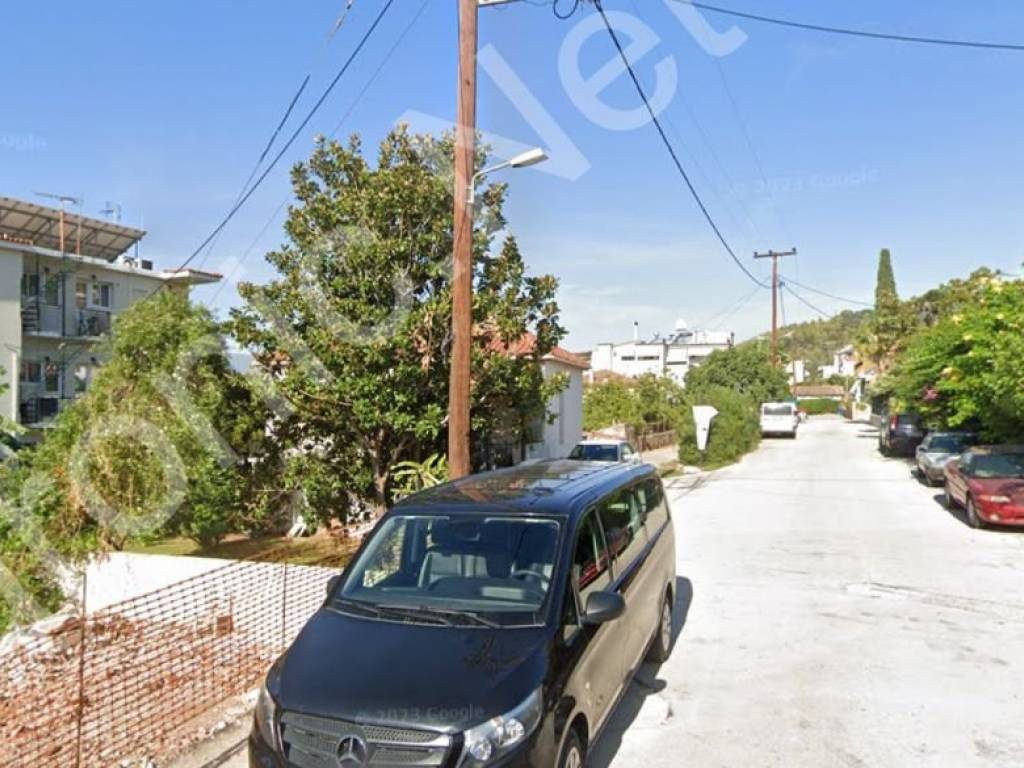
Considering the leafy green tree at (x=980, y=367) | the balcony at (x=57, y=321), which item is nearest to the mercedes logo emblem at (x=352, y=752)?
the leafy green tree at (x=980, y=367)

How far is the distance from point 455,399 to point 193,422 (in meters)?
5.67

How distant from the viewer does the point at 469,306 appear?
334 inches

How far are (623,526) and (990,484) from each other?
1055 cm

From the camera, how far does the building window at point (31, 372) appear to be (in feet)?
86.3

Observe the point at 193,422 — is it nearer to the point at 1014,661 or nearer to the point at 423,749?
the point at 423,749

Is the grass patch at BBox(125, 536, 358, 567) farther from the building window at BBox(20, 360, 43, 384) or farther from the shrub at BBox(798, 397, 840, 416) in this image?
the shrub at BBox(798, 397, 840, 416)

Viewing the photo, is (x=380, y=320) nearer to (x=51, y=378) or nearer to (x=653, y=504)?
(x=653, y=504)

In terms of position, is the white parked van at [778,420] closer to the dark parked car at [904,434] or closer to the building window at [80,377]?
the dark parked car at [904,434]

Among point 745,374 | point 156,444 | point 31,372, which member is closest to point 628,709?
point 156,444

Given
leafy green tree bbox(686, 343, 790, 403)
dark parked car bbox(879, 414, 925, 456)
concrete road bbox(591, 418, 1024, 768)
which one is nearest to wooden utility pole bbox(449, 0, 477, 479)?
concrete road bbox(591, 418, 1024, 768)

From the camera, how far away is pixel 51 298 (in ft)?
88.9

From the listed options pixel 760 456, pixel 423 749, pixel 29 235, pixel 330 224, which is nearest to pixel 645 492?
pixel 423 749

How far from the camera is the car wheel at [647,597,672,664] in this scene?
6.09 metres

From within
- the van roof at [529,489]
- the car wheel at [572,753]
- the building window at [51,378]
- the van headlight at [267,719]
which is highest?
the building window at [51,378]
